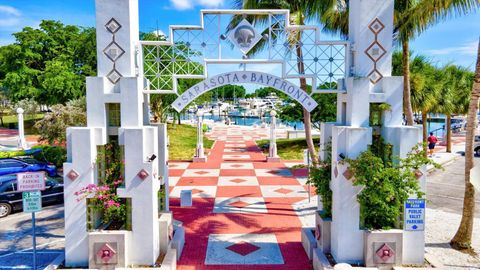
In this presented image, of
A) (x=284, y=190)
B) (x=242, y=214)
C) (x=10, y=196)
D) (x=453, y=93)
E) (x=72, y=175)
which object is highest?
(x=453, y=93)

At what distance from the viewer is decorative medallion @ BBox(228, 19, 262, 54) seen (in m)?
7.94

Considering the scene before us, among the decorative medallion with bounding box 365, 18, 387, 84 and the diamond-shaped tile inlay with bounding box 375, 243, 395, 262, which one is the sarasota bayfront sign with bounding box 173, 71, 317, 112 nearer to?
the decorative medallion with bounding box 365, 18, 387, 84

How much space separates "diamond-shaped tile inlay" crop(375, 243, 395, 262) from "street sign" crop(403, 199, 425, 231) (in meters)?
0.54

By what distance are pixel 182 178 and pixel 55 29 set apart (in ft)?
110

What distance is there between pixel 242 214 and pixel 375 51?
7342 millimetres

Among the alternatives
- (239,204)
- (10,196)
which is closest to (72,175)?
(10,196)

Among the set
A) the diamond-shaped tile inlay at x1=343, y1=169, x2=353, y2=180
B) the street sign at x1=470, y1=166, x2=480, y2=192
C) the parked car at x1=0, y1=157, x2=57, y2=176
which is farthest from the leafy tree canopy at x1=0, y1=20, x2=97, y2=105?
the street sign at x1=470, y1=166, x2=480, y2=192

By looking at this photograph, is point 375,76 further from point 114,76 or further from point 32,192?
point 32,192

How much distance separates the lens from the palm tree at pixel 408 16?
9.45 metres

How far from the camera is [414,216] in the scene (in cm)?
700

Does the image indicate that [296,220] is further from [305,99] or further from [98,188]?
[98,188]

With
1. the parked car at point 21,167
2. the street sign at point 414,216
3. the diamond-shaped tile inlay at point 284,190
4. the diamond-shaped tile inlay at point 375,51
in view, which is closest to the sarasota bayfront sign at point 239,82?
the diamond-shaped tile inlay at point 375,51

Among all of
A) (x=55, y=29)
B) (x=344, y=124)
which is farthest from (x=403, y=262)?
(x=55, y=29)

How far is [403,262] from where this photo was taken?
24.2 ft
